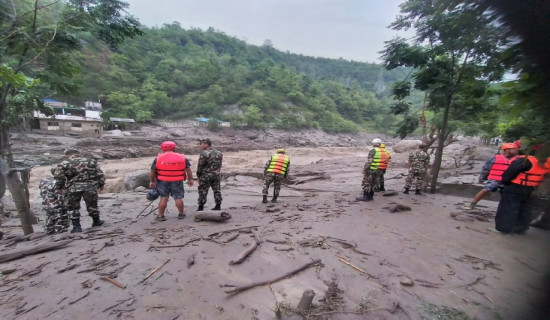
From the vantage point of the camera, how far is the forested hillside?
134ft

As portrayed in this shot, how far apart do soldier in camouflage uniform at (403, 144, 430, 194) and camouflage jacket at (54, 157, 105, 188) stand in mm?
8823

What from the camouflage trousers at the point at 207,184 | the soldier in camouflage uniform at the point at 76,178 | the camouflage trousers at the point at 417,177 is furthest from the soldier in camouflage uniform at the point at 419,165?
the soldier in camouflage uniform at the point at 76,178

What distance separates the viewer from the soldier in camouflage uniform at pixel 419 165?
8.64 meters

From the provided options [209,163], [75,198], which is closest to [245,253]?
[209,163]

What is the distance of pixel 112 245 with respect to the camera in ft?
14.7

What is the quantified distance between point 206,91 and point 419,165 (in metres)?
50.8

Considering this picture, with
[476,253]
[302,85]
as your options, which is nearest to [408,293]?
[476,253]

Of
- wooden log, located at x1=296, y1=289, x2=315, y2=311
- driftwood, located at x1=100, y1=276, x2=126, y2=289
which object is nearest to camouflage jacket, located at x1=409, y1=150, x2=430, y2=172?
wooden log, located at x1=296, y1=289, x2=315, y2=311

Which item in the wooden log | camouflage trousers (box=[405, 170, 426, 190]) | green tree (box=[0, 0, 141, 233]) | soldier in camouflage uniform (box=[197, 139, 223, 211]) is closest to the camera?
the wooden log

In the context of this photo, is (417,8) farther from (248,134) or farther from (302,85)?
(302,85)

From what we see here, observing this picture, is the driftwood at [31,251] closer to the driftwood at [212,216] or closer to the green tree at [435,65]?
the driftwood at [212,216]

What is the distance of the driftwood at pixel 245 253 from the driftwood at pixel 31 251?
3069 mm

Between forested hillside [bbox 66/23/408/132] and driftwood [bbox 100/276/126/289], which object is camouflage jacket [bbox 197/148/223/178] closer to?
driftwood [bbox 100/276/126/289]

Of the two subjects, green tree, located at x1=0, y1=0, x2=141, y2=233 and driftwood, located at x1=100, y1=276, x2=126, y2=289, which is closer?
driftwood, located at x1=100, y1=276, x2=126, y2=289
